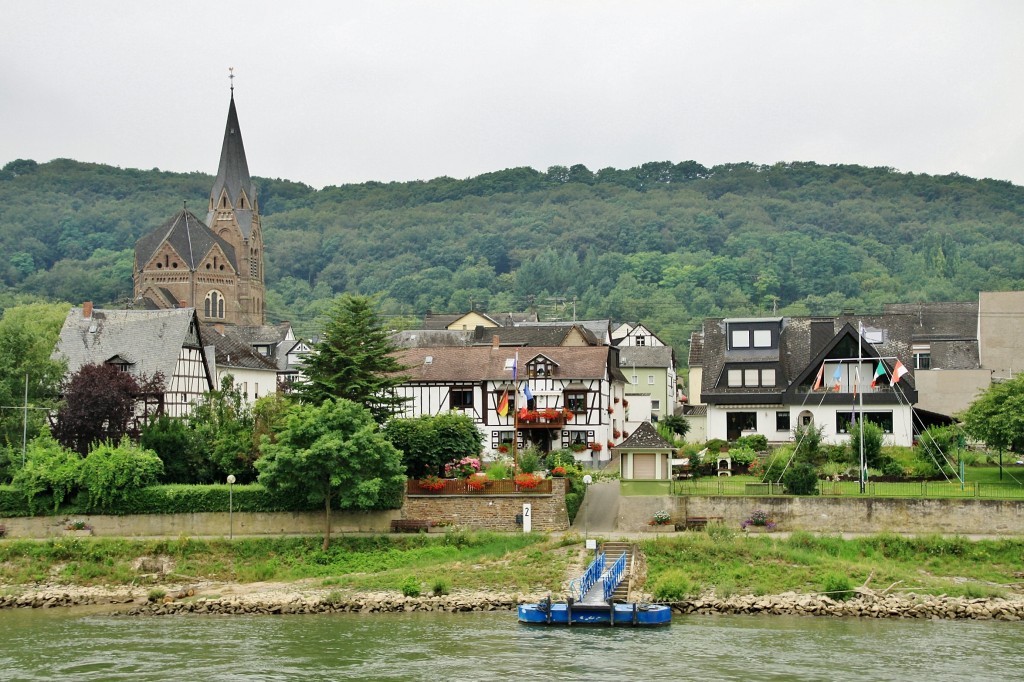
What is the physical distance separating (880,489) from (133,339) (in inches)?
1412

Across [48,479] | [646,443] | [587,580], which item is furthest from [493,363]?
[587,580]

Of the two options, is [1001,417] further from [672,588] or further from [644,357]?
[644,357]

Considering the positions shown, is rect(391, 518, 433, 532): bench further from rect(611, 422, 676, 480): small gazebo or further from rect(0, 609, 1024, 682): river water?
rect(611, 422, 676, 480): small gazebo

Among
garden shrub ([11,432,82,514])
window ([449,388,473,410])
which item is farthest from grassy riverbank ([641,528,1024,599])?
window ([449,388,473,410])

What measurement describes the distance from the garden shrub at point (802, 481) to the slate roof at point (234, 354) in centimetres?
3862

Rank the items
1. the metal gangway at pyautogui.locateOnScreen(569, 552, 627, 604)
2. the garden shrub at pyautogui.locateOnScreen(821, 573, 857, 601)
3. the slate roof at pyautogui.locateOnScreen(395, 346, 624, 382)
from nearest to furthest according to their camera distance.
A: the metal gangway at pyautogui.locateOnScreen(569, 552, 627, 604) → the garden shrub at pyautogui.locateOnScreen(821, 573, 857, 601) → the slate roof at pyautogui.locateOnScreen(395, 346, 624, 382)

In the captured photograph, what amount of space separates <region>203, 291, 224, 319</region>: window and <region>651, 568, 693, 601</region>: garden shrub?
101778mm

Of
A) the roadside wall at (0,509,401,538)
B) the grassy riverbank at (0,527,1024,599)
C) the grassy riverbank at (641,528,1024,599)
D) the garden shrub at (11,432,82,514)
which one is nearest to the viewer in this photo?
the grassy riverbank at (641,528,1024,599)

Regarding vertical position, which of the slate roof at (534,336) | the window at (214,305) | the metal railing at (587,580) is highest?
the window at (214,305)

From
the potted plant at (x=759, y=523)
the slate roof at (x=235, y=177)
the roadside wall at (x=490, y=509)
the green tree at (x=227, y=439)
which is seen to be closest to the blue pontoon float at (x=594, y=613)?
the potted plant at (x=759, y=523)

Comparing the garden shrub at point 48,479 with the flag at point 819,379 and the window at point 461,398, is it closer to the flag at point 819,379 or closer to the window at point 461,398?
the window at point 461,398

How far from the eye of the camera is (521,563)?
45875 millimetres

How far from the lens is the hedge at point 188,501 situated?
50.8 metres

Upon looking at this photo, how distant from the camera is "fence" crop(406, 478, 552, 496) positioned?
166 feet
